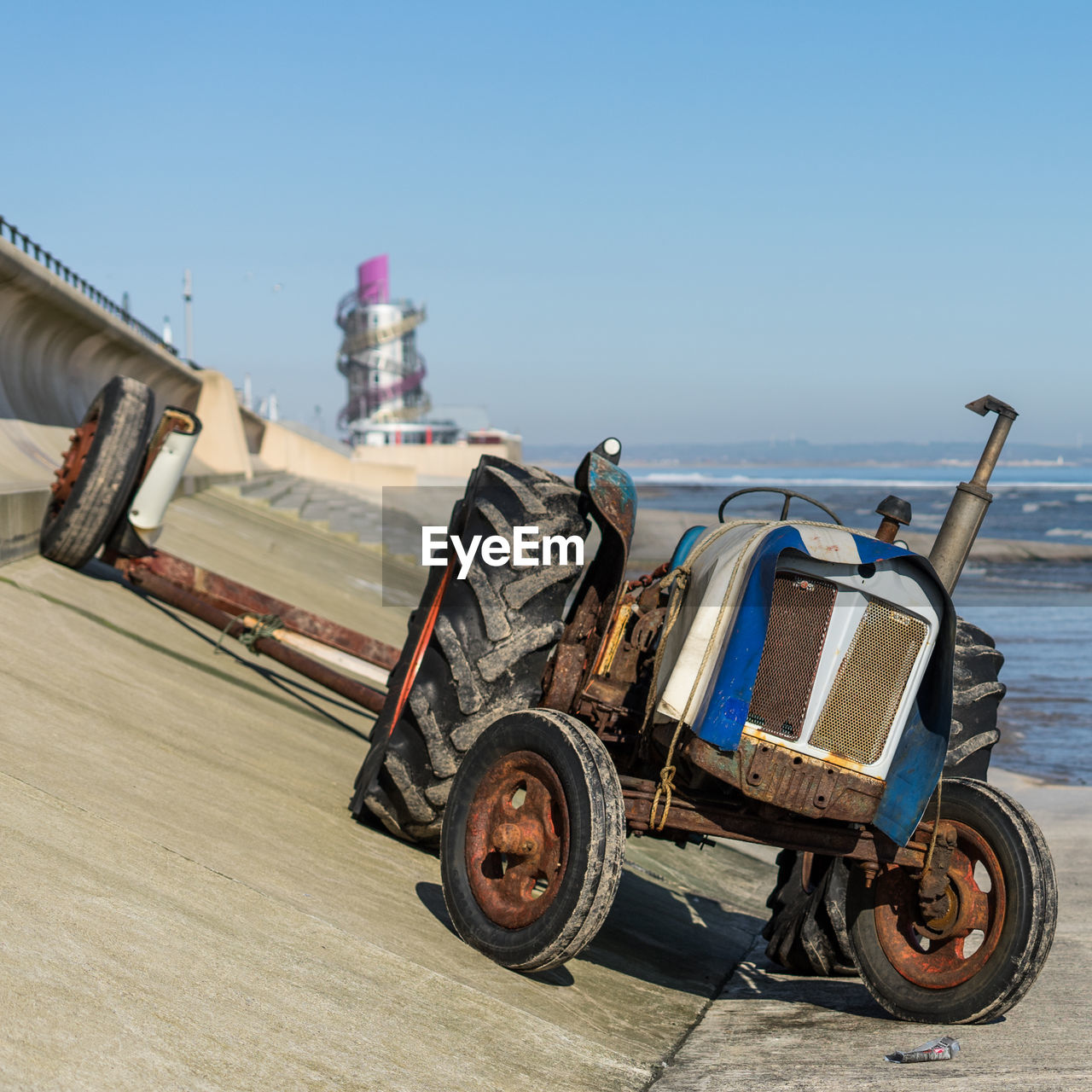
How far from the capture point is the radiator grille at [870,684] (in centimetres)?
343

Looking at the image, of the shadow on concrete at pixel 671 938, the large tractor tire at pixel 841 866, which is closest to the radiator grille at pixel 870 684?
the large tractor tire at pixel 841 866

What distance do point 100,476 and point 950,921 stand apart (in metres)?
5.63

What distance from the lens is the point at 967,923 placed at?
3771mm

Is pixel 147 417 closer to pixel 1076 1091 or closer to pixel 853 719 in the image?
pixel 853 719

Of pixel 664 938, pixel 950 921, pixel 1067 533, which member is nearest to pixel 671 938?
pixel 664 938

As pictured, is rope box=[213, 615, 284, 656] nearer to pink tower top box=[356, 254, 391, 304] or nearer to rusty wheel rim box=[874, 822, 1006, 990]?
rusty wheel rim box=[874, 822, 1006, 990]

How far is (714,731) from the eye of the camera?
3402mm

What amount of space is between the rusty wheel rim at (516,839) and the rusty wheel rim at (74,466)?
15.5ft

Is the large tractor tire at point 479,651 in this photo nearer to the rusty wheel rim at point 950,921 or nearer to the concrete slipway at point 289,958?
the concrete slipway at point 289,958

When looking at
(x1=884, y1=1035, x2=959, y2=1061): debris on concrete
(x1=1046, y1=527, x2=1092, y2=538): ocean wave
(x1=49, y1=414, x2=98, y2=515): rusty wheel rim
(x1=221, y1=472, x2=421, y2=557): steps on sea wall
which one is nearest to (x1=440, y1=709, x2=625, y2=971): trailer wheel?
(x1=884, y1=1035, x2=959, y2=1061): debris on concrete

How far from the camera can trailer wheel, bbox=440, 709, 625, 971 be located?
338 cm

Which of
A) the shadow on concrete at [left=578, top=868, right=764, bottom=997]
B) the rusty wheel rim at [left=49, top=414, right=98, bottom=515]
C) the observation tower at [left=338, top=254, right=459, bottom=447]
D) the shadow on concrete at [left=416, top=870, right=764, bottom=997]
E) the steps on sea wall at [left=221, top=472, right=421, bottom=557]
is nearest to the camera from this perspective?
the shadow on concrete at [left=416, top=870, right=764, bottom=997]

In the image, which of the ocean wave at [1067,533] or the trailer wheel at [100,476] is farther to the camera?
the ocean wave at [1067,533]

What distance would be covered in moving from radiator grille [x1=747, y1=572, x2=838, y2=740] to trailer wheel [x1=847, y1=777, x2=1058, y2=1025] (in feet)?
2.69
